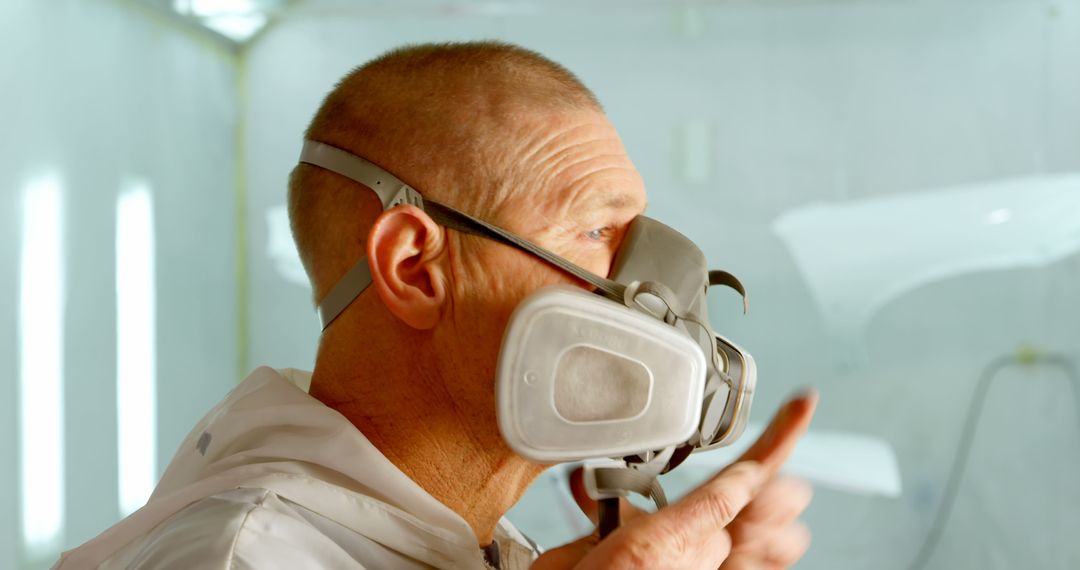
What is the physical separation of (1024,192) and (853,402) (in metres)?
0.93

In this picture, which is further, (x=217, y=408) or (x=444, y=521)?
(x=217, y=408)

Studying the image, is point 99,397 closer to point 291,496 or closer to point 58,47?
point 58,47

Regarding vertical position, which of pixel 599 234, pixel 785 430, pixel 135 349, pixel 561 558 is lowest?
pixel 135 349

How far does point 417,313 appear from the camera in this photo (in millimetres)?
1135

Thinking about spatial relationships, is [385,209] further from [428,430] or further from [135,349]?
[135,349]

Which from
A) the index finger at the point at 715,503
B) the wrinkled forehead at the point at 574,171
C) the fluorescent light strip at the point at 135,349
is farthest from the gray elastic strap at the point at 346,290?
the fluorescent light strip at the point at 135,349

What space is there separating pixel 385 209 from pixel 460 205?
9 centimetres

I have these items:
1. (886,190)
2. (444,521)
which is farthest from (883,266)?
(444,521)

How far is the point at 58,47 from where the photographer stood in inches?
113

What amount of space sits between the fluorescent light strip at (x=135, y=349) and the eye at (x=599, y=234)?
93.5 inches

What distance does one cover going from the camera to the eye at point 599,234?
1.19 meters

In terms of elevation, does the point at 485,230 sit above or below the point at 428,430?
above

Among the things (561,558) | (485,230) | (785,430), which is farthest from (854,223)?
(561,558)

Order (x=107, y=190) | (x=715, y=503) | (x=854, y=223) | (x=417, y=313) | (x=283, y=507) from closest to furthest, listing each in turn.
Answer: (x=715, y=503) < (x=283, y=507) < (x=417, y=313) < (x=107, y=190) < (x=854, y=223)
